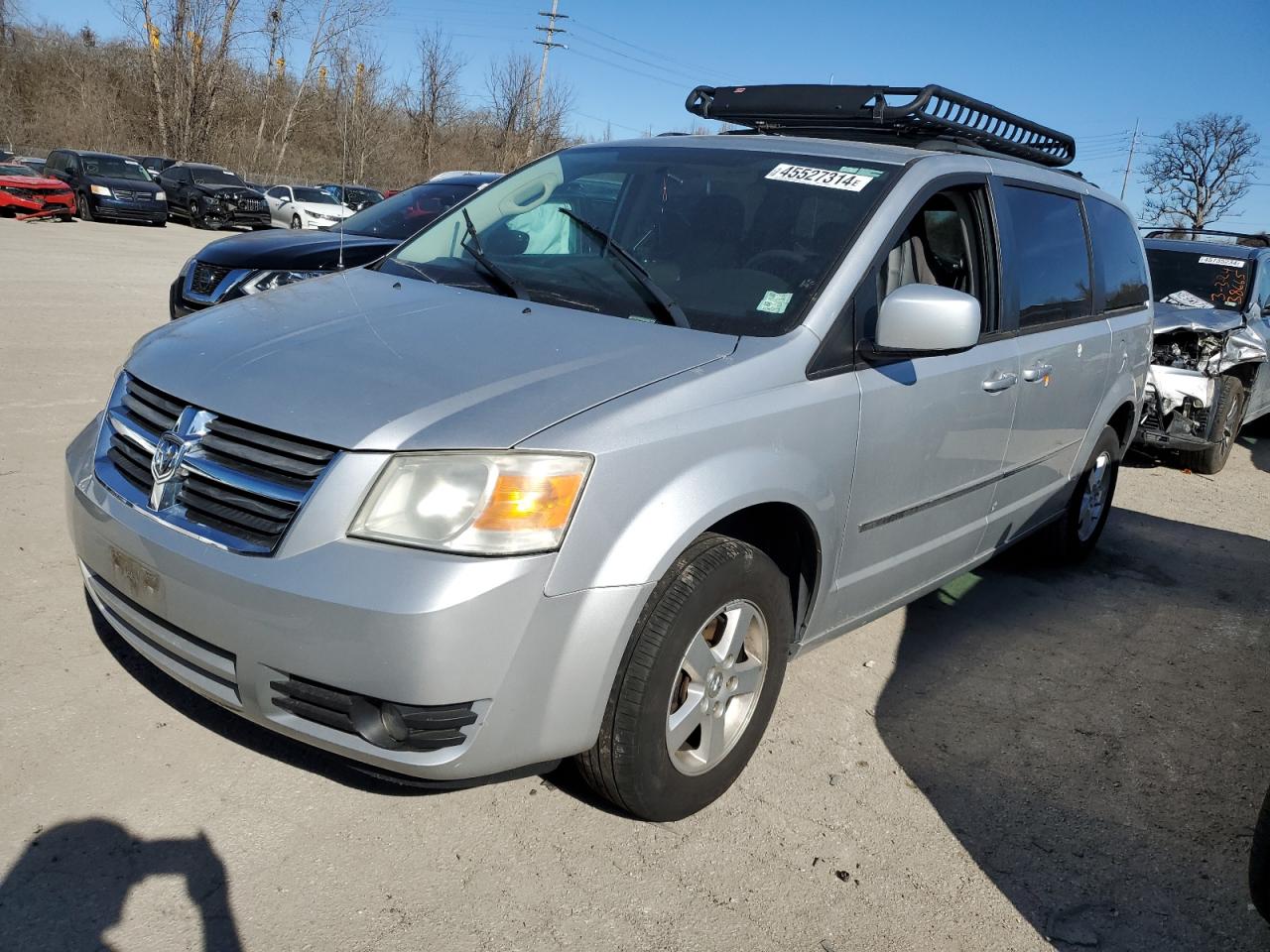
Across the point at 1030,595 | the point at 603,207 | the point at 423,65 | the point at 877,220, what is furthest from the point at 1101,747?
the point at 423,65

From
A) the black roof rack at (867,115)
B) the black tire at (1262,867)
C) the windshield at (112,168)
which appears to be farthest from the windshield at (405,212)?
the windshield at (112,168)

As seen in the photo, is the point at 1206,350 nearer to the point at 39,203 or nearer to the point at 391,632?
the point at 391,632

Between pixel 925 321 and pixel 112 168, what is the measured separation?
28.0 m

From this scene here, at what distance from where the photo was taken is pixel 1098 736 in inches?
146

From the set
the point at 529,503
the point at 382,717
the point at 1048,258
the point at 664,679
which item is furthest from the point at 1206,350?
the point at 382,717

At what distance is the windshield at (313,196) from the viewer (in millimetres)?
26697

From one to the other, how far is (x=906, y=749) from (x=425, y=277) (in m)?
2.24

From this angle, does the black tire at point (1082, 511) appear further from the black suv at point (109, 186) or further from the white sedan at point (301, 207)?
the black suv at point (109, 186)

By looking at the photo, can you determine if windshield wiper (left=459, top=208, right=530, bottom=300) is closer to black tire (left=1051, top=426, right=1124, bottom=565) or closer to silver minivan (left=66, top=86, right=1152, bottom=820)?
silver minivan (left=66, top=86, right=1152, bottom=820)

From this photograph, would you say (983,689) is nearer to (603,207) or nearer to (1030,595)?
(1030,595)

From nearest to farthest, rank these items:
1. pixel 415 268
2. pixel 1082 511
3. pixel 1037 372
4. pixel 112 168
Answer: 1. pixel 415 268
2. pixel 1037 372
3. pixel 1082 511
4. pixel 112 168

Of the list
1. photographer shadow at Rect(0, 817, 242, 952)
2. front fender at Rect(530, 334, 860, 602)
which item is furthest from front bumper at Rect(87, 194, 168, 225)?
front fender at Rect(530, 334, 860, 602)

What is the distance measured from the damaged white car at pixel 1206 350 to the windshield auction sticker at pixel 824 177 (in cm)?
556

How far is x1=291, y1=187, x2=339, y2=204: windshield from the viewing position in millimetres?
26697
